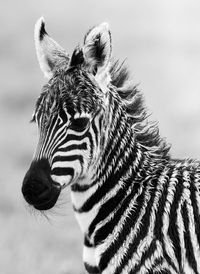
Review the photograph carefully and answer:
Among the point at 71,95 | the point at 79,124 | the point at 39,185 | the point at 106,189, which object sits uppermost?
the point at 71,95

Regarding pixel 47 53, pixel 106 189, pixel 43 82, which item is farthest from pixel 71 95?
pixel 43 82

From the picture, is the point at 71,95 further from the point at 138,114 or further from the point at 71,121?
the point at 138,114

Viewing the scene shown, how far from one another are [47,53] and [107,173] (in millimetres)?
1381

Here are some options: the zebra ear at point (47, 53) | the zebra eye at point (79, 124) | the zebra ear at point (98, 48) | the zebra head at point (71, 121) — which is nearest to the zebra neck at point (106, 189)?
the zebra head at point (71, 121)

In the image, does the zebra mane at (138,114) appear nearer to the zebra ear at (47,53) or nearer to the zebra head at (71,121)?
the zebra head at (71,121)

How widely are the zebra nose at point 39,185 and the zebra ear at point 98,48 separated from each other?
1155mm

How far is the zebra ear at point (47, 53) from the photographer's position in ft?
30.0

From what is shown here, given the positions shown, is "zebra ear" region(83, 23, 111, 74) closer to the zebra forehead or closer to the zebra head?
the zebra head

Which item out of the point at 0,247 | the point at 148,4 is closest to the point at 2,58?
the point at 148,4

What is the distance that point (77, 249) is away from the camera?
49.3ft

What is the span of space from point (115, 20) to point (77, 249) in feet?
147

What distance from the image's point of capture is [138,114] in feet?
30.3

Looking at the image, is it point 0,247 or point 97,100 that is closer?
point 97,100

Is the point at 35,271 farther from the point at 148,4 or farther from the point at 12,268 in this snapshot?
the point at 148,4
